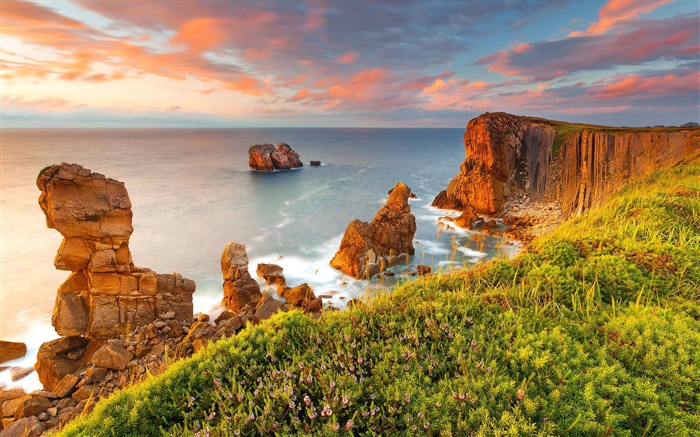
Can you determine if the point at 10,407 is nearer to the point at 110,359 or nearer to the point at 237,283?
the point at 110,359

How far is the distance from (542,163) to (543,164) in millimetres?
238

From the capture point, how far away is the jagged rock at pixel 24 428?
8581mm

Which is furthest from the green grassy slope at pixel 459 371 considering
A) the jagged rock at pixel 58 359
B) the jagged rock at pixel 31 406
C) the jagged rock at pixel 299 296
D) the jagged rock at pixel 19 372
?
the jagged rock at pixel 19 372

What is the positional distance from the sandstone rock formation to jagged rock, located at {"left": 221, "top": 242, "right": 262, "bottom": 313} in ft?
8.22

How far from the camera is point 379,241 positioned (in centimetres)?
2572

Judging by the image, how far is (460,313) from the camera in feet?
14.8

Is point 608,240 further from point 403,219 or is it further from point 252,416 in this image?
point 403,219

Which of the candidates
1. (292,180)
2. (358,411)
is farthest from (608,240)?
(292,180)

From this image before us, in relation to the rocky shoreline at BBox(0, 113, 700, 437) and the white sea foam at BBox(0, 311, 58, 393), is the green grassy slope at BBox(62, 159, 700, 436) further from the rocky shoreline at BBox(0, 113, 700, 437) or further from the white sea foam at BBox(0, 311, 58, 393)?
the white sea foam at BBox(0, 311, 58, 393)

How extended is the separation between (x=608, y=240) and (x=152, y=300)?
18.0 m

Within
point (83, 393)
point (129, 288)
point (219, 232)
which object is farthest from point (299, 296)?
point (219, 232)

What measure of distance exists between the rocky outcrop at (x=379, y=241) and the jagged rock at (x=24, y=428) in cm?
1654

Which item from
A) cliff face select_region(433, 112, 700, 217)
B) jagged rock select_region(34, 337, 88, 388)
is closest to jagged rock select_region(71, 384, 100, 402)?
jagged rock select_region(34, 337, 88, 388)

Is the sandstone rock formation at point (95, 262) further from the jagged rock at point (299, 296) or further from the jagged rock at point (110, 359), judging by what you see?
the jagged rock at point (299, 296)
